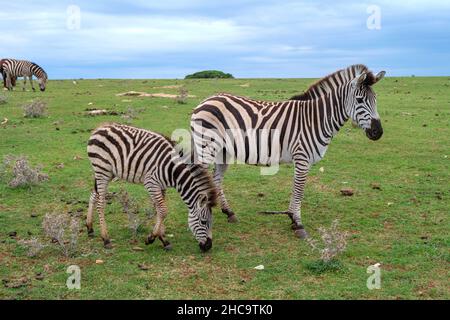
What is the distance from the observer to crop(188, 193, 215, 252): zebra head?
759 cm

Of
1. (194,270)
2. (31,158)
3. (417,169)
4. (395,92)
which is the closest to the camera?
(194,270)

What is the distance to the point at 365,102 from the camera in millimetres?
8719

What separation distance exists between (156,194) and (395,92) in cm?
2513

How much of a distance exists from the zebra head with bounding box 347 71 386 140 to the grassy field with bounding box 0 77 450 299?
74.6 inches

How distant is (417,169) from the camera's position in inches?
512

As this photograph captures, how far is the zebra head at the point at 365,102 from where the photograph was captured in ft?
28.4

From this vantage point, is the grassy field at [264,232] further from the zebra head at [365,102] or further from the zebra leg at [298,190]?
the zebra head at [365,102]

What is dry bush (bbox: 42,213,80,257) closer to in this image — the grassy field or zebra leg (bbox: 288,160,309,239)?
the grassy field

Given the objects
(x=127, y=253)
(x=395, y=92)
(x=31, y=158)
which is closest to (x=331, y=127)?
(x=127, y=253)

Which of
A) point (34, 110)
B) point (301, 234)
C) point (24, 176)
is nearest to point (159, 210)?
point (301, 234)

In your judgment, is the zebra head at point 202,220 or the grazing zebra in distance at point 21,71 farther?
the grazing zebra in distance at point 21,71

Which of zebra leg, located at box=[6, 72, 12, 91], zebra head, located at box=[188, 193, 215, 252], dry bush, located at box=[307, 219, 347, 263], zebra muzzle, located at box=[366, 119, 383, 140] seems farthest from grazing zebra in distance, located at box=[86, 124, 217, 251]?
zebra leg, located at box=[6, 72, 12, 91]

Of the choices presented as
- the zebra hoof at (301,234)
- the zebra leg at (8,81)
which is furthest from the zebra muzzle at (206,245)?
the zebra leg at (8,81)
